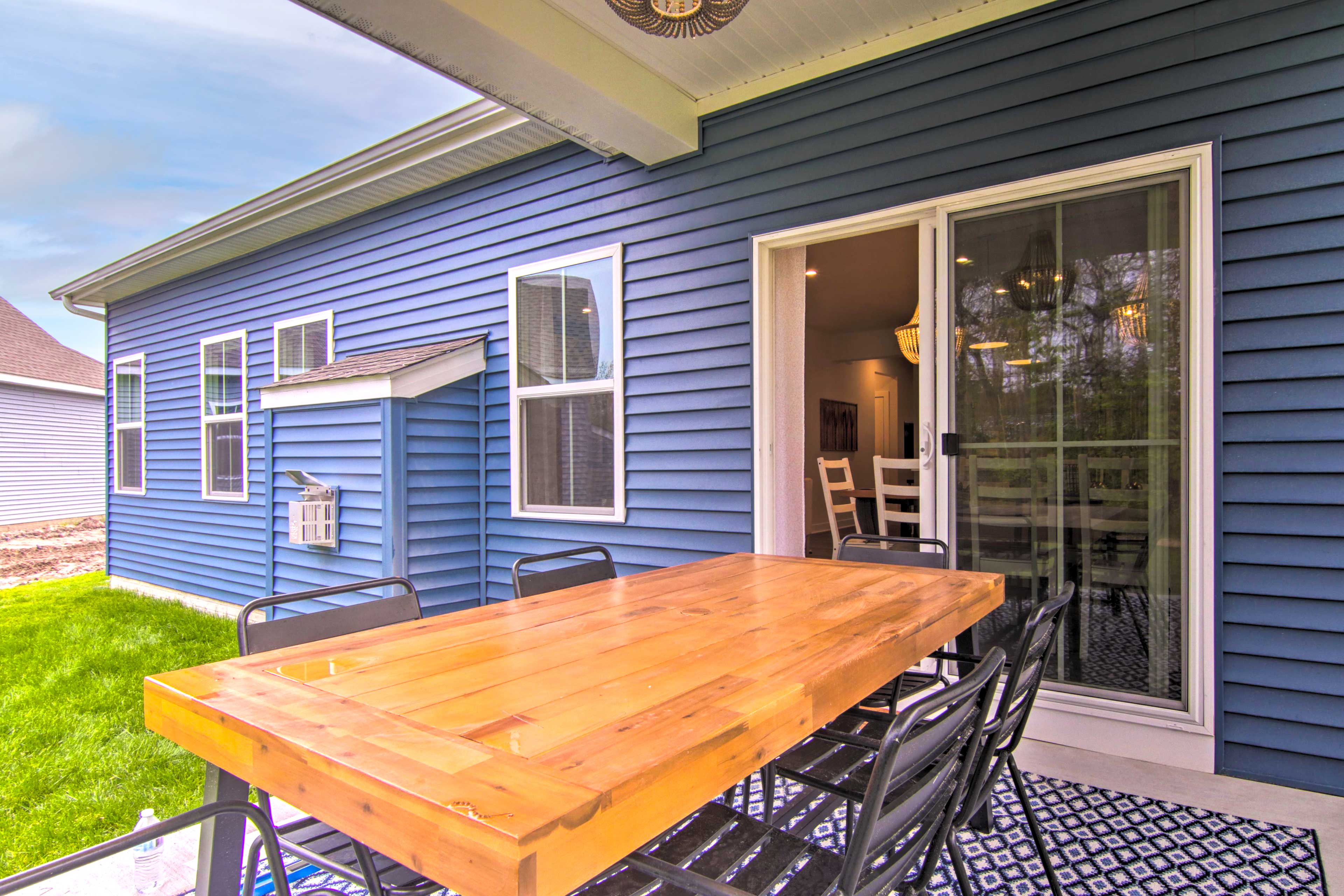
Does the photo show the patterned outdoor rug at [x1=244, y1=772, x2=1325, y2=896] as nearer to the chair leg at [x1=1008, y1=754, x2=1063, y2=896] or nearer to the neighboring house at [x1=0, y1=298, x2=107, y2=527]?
the chair leg at [x1=1008, y1=754, x2=1063, y2=896]

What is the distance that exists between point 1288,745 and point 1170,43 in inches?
96.0

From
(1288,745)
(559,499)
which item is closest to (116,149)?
(559,499)

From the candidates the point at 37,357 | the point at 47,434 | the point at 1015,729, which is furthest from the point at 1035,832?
the point at 37,357

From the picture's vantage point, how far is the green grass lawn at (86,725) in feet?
7.79

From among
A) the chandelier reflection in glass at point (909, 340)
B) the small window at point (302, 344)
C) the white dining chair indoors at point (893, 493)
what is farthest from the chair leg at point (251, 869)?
the chandelier reflection in glass at point (909, 340)

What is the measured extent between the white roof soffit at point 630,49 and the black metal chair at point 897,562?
6.96ft

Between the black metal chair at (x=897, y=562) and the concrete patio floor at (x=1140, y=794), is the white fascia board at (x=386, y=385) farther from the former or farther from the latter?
the black metal chair at (x=897, y=562)

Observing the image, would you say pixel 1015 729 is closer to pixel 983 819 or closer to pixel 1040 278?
pixel 983 819

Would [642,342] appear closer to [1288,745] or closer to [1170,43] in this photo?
[1170,43]

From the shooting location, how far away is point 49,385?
1222cm

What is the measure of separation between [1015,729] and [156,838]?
1516 mm

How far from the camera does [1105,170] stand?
2.47 meters

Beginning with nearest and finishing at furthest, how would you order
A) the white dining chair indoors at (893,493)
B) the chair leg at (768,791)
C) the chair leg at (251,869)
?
the chair leg at (251,869), the chair leg at (768,791), the white dining chair indoors at (893,493)

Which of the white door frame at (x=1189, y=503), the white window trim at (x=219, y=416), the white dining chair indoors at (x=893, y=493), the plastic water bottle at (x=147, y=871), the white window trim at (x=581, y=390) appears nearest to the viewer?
the plastic water bottle at (x=147, y=871)
